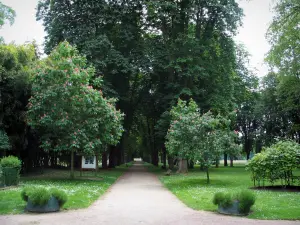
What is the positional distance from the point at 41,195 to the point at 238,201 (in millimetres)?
6780

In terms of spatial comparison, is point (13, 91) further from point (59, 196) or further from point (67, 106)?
point (59, 196)

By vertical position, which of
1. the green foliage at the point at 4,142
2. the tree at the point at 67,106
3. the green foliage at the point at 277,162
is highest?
the tree at the point at 67,106

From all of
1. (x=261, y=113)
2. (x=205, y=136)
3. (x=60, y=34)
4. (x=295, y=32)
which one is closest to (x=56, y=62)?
(x=60, y=34)

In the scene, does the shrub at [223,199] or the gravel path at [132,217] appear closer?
the gravel path at [132,217]

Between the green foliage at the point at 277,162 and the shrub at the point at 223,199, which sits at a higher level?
the green foliage at the point at 277,162

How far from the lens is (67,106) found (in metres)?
23.5

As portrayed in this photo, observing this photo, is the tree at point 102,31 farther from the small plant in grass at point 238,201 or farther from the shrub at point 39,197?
the small plant in grass at point 238,201

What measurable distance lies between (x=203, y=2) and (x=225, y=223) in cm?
2710

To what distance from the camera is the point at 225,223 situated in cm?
1004

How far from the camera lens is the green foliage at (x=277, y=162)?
59.9 ft

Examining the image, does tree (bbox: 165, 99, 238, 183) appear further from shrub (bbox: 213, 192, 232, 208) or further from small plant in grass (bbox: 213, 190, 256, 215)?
small plant in grass (bbox: 213, 190, 256, 215)

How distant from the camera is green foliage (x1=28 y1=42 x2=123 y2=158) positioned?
22.7m

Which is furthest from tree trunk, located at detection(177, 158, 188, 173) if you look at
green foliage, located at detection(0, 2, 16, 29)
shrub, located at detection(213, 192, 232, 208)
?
shrub, located at detection(213, 192, 232, 208)

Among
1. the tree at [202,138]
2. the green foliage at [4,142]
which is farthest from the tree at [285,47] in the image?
the green foliage at [4,142]
